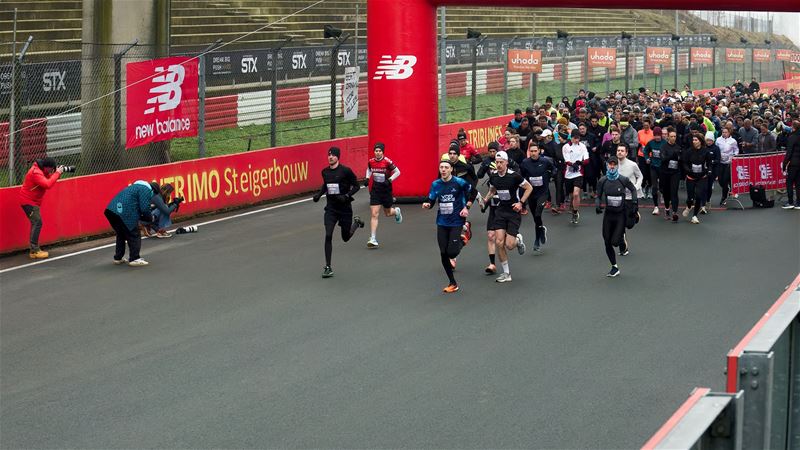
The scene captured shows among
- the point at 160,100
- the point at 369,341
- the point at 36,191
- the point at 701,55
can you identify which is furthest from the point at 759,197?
the point at 701,55

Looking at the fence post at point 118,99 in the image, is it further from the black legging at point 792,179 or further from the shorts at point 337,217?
the black legging at point 792,179

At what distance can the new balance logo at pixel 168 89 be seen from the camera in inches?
861

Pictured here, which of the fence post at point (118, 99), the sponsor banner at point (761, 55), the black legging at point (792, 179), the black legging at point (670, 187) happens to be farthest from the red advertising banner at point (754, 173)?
the sponsor banner at point (761, 55)

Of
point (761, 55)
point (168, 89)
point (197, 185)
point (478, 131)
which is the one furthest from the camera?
point (761, 55)

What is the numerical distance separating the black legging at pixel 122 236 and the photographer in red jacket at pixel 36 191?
51.0 inches

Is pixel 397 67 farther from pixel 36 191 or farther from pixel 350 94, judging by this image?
pixel 36 191

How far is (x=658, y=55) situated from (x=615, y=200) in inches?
1296

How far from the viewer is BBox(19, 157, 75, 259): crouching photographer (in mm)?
16906

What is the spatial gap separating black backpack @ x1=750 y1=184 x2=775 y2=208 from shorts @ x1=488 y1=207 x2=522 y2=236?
27.8ft

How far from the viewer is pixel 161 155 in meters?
23.1

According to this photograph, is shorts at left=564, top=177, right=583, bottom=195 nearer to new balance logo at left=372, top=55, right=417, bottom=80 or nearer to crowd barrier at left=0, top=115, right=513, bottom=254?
crowd barrier at left=0, top=115, right=513, bottom=254

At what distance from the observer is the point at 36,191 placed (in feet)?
56.0

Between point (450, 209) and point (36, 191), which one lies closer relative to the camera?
point (450, 209)

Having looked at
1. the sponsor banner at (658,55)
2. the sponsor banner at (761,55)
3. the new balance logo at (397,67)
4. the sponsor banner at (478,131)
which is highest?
the sponsor banner at (761,55)
